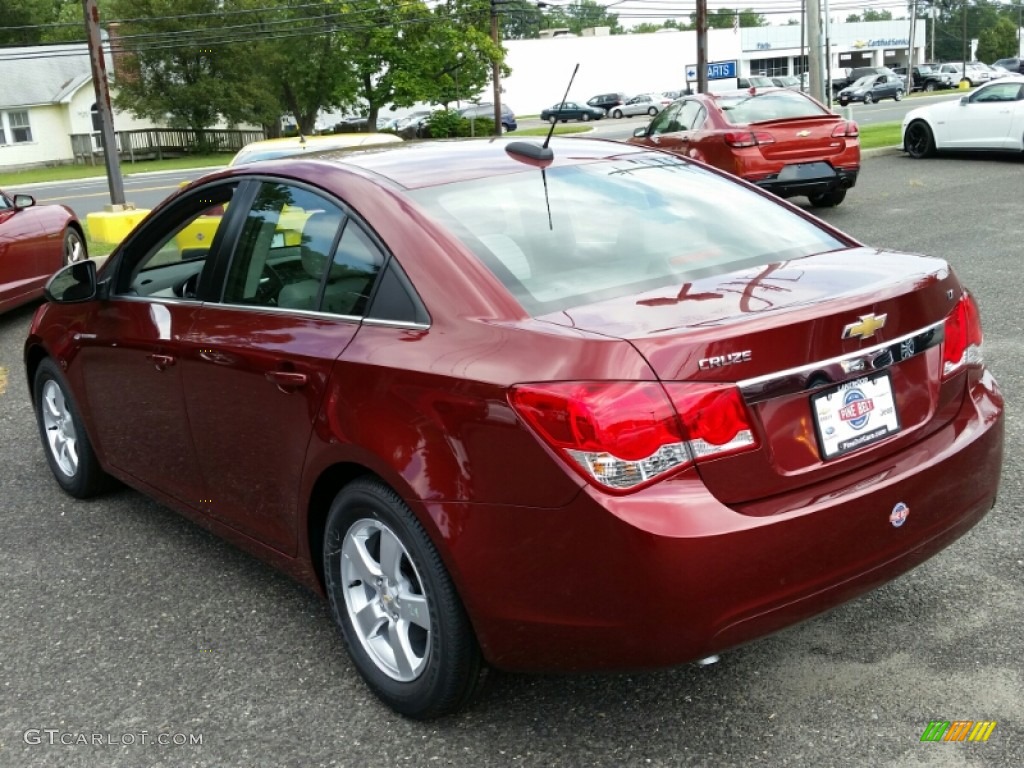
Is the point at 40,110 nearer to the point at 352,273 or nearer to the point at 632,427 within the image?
the point at 352,273

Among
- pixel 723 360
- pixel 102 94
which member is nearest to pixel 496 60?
pixel 102 94

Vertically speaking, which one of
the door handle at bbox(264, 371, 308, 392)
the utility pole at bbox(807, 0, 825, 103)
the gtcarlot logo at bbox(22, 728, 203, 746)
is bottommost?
the gtcarlot logo at bbox(22, 728, 203, 746)

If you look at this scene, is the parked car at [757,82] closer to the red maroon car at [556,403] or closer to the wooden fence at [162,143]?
the wooden fence at [162,143]

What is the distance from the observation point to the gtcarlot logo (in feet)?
10.5

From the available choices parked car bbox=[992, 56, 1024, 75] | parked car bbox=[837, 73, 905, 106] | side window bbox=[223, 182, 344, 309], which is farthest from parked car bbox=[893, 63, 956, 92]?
side window bbox=[223, 182, 344, 309]

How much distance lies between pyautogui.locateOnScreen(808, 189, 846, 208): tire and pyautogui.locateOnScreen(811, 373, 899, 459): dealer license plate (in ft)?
36.4

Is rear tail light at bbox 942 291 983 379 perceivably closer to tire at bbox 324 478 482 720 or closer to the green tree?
tire at bbox 324 478 482 720

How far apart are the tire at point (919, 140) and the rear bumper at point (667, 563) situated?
17920mm

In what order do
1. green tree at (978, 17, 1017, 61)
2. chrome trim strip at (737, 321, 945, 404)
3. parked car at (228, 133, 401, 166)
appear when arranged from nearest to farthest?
chrome trim strip at (737, 321, 945, 404)
parked car at (228, 133, 401, 166)
green tree at (978, 17, 1017, 61)

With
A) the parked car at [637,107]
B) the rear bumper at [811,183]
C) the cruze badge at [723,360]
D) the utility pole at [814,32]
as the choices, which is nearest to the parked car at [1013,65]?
the parked car at [637,107]

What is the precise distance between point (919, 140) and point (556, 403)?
18815 mm

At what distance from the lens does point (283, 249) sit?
3.68m

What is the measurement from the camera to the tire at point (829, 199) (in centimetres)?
1382

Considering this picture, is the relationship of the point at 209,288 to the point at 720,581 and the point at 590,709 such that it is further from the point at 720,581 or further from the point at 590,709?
the point at 720,581
